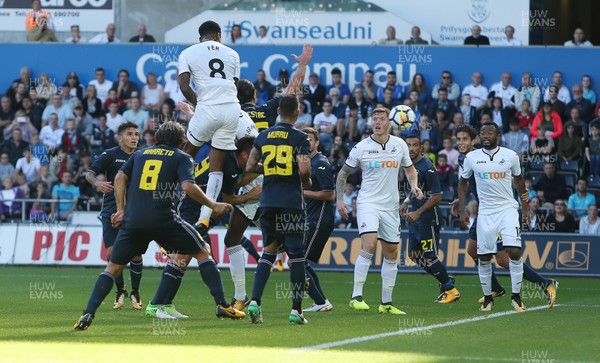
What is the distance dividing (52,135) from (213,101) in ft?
46.9

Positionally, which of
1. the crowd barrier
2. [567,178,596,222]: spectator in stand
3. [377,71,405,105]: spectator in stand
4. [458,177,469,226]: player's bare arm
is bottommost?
the crowd barrier

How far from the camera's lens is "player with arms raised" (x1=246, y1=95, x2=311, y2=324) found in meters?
12.1

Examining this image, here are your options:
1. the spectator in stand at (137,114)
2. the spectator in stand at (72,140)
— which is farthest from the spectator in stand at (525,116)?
the spectator in stand at (72,140)

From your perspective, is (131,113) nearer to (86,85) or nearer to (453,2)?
(86,85)

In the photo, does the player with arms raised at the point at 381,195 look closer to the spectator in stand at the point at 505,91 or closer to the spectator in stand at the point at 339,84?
the spectator in stand at the point at 505,91

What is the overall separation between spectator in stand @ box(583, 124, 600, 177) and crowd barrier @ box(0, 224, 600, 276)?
315 cm

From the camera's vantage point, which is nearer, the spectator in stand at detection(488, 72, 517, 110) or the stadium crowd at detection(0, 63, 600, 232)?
the stadium crowd at detection(0, 63, 600, 232)

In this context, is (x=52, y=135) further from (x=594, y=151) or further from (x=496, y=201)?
(x=496, y=201)

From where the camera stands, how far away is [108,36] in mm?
28625

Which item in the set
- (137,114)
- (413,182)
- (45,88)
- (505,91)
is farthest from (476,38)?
(413,182)

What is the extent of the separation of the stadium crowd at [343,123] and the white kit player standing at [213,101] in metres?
10.3

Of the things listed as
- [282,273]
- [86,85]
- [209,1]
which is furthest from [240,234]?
[209,1]

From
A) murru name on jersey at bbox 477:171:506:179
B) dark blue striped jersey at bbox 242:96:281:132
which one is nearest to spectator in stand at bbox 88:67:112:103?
dark blue striped jersey at bbox 242:96:281:132

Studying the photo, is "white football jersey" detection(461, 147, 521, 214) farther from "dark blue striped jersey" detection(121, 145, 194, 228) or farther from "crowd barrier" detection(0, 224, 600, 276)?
"crowd barrier" detection(0, 224, 600, 276)
